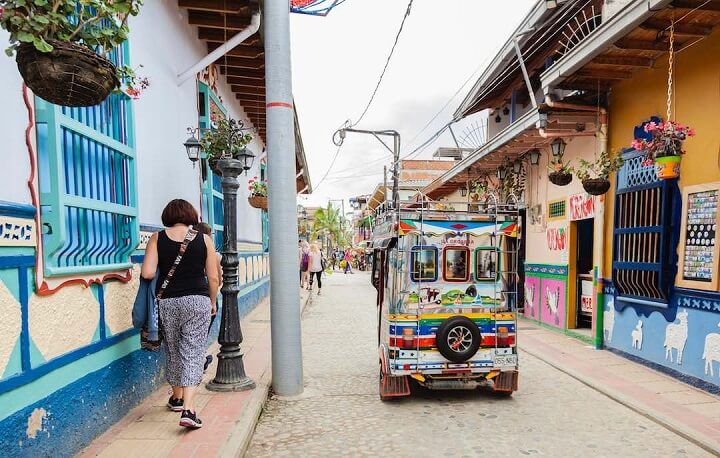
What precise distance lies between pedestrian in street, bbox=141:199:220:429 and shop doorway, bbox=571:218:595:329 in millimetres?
7304

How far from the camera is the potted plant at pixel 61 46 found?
2.30 metres

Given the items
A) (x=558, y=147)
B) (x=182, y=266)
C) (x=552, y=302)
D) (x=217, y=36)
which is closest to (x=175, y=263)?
(x=182, y=266)

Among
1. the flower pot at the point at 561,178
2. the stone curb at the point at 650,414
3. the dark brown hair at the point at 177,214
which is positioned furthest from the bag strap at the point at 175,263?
the flower pot at the point at 561,178

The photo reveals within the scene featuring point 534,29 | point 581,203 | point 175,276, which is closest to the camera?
point 175,276

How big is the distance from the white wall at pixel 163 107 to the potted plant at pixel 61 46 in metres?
2.51

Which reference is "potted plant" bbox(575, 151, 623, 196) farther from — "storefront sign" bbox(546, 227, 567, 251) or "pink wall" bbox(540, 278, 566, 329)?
"pink wall" bbox(540, 278, 566, 329)

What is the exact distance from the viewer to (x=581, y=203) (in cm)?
852

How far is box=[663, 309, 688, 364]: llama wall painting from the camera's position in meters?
5.88

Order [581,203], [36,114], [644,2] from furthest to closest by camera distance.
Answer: [581,203]
[644,2]
[36,114]

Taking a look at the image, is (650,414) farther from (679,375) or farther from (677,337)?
(677,337)

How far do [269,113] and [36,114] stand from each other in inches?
102

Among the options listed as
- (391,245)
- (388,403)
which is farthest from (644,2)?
(388,403)

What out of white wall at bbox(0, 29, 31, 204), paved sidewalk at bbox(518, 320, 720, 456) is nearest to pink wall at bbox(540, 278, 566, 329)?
paved sidewalk at bbox(518, 320, 720, 456)

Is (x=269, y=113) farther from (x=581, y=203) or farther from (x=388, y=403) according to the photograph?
(x=581, y=203)
